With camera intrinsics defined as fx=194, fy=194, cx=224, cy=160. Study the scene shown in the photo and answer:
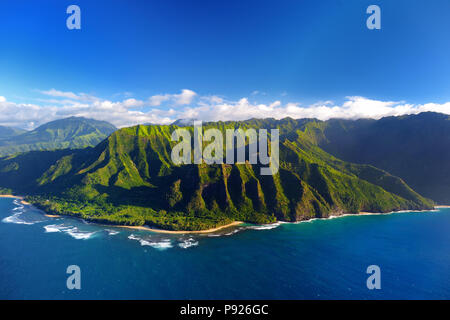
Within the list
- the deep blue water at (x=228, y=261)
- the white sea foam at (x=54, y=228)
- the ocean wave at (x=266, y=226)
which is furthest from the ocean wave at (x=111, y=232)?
the ocean wave at (x=266, y=226)

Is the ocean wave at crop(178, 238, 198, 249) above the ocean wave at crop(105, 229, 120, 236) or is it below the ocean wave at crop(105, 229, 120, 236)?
below

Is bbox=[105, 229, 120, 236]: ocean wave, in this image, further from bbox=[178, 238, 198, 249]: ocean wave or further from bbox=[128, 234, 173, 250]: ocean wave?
bbox=[178, 238, 198, 249]: ocean wave

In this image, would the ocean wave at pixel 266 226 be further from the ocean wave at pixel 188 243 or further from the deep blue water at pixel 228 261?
the ocean wave at pixel 188 243

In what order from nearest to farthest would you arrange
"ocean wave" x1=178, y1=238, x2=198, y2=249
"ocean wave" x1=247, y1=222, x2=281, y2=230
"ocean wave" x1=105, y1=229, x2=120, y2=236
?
"ocean wave" x1=178, y1=238, x2=198, y2=249 < "ocean wave" x1=105, y1=229, x2=120, y2=236 < "ocean wave" x1=247, y1=222, x2=281, y2=230

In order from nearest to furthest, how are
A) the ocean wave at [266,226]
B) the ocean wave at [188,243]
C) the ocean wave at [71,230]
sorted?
the ocean wave at [188,243] < the ocean wave at [71,230] < the ocean wave at [266,226]

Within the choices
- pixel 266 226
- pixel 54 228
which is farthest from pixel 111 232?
pixel 266 226

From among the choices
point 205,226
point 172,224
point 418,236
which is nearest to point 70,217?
point 172,224

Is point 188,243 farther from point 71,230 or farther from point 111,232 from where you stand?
point 71,230

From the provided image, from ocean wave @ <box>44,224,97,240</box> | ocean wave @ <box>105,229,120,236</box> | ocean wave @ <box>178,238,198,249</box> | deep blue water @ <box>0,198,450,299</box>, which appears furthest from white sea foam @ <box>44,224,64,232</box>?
ocean wave @ <box>178,238,198,249</box>
